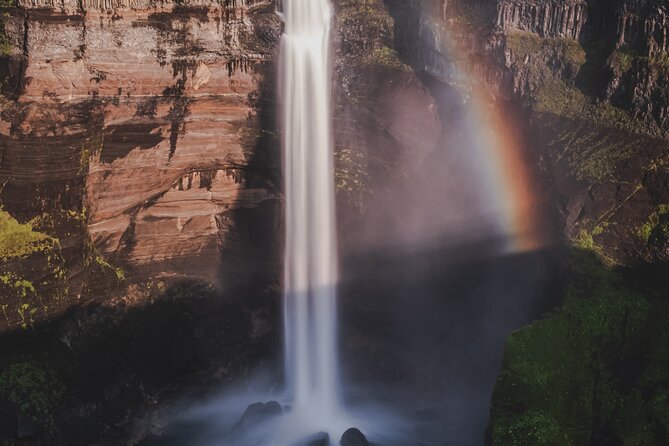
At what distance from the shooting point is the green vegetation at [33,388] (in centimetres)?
2061

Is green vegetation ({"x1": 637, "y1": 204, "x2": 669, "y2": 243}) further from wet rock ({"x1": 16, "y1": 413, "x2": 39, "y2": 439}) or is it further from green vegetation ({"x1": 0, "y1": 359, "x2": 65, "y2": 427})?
wet rock ({"x1": 16, "y1": 413, "x2": 39, "y2": 439})

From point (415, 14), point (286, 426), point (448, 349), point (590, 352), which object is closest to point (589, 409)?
point (590, 352)

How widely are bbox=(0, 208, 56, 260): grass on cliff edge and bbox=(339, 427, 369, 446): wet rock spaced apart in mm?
11385

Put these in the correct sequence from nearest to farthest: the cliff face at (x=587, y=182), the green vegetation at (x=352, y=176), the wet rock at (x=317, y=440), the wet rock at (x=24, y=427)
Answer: the cliff face at (x=587, y=182)
the wet rock at (x=24, y=427)
the wet rock at (x=317, y=440)
the green vegetation at (x=352, y=176)

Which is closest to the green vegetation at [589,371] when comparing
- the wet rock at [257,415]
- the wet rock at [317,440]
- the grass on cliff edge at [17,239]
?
the wet rock at [317,440]

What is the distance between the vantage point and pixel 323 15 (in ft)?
83.2

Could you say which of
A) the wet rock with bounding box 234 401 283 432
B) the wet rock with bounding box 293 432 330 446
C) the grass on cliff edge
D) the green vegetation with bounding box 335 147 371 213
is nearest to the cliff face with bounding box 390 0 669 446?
the green vegetation with bounding box 335 147 371 213

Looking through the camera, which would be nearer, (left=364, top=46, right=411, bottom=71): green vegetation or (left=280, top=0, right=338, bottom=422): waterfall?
(left=280, top=0, right=338, bottom=422): waterfall

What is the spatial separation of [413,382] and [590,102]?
12.1 m

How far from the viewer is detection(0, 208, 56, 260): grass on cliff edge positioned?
20.9 m

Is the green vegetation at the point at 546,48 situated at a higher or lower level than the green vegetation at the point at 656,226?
higher

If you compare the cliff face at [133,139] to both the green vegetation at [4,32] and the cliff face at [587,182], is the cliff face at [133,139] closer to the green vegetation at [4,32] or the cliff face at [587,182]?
the green vegetation at [4,32]

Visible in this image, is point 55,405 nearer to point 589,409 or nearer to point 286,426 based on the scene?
point 286,426

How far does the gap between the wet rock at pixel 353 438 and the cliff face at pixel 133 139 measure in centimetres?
817
